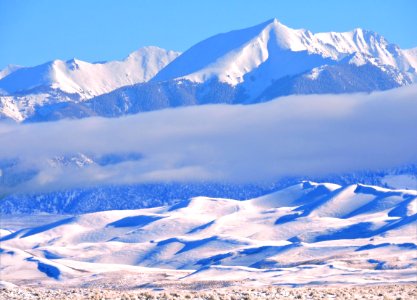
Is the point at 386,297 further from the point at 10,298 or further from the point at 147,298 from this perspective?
the point at 10,298

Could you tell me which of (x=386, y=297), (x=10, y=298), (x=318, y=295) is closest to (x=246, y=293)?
(x=318, y=295)

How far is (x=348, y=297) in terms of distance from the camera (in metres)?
73.8

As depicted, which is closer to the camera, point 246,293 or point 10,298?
point 10,298

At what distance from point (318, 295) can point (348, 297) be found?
7.78ft

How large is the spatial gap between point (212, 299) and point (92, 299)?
684 centimetres

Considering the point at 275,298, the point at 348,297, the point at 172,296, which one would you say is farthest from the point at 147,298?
the point at 348,297

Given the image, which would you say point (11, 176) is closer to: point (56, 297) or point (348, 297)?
point (56, 297)

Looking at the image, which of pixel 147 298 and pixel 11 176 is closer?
pixel 147 298

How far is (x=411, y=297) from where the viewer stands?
243ft

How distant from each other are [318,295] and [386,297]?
4.76 m

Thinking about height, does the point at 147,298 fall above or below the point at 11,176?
below

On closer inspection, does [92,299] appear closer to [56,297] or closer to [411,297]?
[56,297]

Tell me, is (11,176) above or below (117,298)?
above

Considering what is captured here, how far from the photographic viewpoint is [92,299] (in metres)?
69.4
